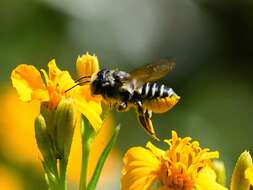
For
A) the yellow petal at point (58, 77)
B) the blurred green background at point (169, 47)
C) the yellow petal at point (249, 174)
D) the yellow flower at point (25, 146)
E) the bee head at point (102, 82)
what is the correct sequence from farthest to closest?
1. the blurred green background at point (169, 47)
2. the yellow flower at point (25, 146)
3. the bee head at point (102, 82)
4. the yellow petal at point (58, 77)
5. the yellow petal at point (249, 174)

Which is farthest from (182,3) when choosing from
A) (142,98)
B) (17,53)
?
(142,98)

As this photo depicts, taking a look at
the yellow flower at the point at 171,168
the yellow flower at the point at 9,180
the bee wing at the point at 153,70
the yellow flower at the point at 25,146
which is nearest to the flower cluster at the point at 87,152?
the yellow flower at the point at 171,168

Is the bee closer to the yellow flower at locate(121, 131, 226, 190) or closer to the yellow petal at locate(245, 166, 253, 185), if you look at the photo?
the yellow flower at locate(121, 131, 226, 190)

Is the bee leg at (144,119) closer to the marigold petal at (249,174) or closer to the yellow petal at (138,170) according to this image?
the yellow petal at (138,170)

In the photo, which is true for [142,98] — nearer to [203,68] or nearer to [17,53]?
[17,53]

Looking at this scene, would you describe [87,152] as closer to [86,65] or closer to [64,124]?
[64,124]

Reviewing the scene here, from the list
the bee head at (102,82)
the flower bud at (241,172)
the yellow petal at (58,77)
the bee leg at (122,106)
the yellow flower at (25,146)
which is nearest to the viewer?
the flower bud at (241,172)

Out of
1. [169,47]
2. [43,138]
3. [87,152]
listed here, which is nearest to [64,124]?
[43,138]

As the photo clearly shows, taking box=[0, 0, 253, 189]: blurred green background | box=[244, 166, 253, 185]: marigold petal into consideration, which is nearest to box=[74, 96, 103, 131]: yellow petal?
box=[244, 166, 253, 185]: marigold petal
